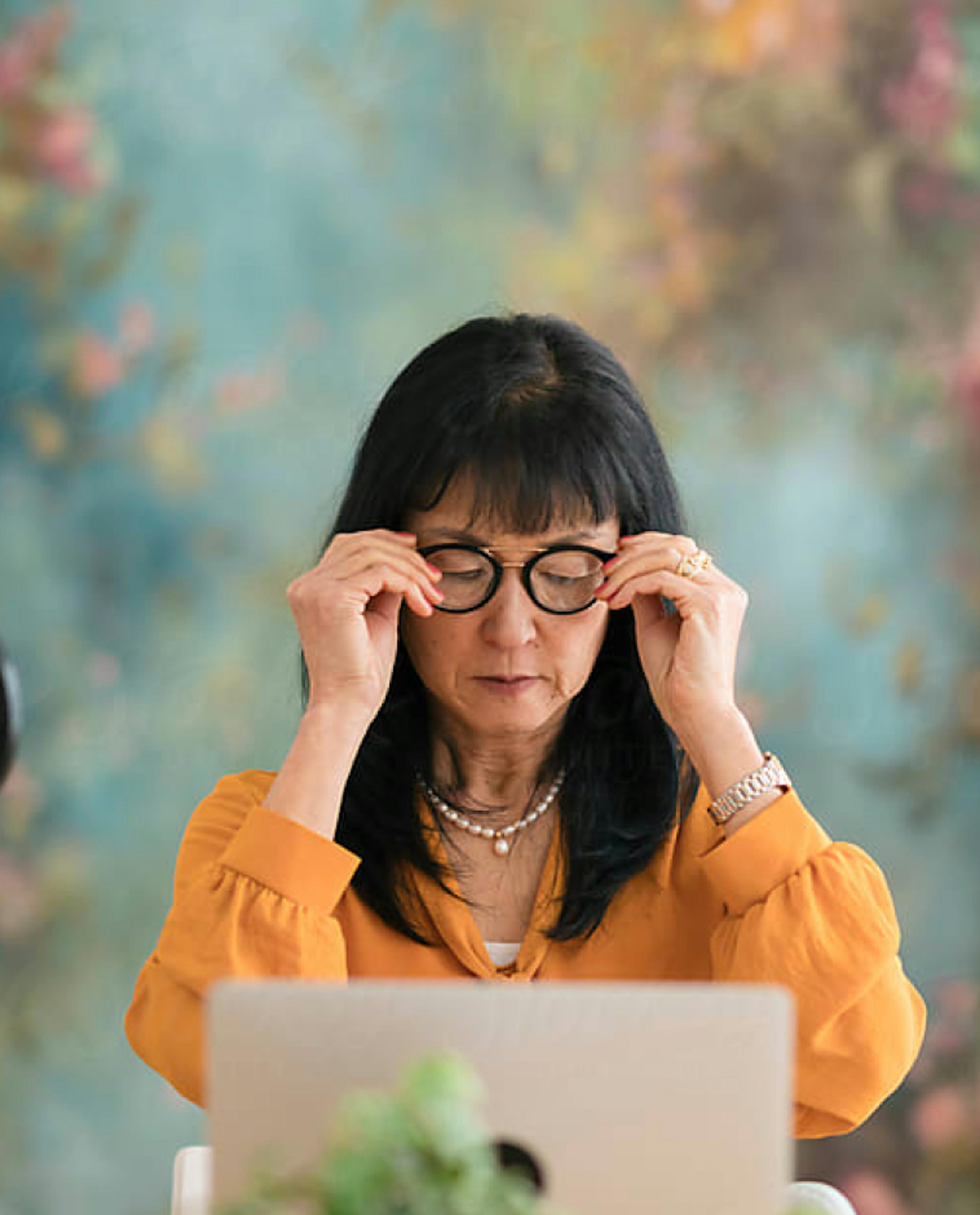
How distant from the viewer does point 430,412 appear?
5.23ft

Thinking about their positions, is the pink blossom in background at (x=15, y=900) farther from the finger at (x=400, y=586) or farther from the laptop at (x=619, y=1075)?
the laptop at (x=619, y=1075)

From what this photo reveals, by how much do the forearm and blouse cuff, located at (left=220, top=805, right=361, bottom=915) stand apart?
2 centimetres

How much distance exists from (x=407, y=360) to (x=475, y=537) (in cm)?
133

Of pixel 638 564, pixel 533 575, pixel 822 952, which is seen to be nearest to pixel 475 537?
pixel 533 575

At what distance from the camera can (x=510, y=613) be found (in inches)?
61.1

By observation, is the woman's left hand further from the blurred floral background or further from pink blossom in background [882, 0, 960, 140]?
pink blossom in background [882, 0, 960, 140]

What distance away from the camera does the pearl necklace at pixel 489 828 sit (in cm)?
173

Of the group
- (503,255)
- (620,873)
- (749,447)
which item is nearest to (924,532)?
(749,447)

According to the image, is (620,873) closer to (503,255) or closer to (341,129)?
(503,255)

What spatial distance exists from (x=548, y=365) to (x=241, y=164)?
1377 mm

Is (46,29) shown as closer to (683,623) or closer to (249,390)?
(249,390)

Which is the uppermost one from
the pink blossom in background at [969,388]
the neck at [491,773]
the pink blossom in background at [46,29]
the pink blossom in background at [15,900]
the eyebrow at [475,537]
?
the pink blossom in background at [46,29]

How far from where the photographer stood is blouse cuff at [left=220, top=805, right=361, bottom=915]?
4.77 feet

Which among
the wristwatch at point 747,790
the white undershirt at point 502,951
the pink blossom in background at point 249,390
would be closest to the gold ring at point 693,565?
the wristwatch at point 747,790
